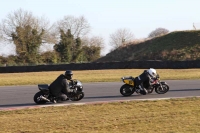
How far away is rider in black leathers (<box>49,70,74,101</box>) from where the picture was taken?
14320 mm

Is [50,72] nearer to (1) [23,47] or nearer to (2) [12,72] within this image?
(2) [12,72]

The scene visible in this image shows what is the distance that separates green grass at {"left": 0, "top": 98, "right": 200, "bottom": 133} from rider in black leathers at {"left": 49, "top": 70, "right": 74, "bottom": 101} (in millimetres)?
1533

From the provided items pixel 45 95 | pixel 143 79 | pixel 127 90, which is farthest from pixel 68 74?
pixel 143 79

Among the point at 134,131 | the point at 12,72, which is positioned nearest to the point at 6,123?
the point at 134,131

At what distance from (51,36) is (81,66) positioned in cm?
3080

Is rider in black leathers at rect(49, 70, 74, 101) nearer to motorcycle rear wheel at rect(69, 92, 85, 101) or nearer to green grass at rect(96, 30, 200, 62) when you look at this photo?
motorcycle rear wheel at rect(69, 92, 85, 101)

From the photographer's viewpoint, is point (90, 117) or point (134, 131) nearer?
point (134, 131)

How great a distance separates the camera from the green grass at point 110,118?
9.46m

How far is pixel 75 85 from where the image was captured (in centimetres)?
1496

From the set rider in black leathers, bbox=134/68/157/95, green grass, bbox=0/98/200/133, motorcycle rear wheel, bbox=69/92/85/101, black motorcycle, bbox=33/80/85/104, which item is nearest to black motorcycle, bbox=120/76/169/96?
rider in black leathers, bbox=134/68/157/95

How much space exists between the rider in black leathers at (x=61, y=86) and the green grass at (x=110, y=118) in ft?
5.03

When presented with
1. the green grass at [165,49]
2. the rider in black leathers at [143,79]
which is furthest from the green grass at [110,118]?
the green grass at [165,49]

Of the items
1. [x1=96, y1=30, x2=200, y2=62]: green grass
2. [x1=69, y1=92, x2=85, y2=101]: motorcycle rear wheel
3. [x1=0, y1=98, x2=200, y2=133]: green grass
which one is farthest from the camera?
[x1=96, y1=30, x2=200, y2=62]: green grass

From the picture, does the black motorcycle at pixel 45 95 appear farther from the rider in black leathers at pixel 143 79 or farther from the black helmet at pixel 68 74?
the rider in black leathers at pixel 143 79
